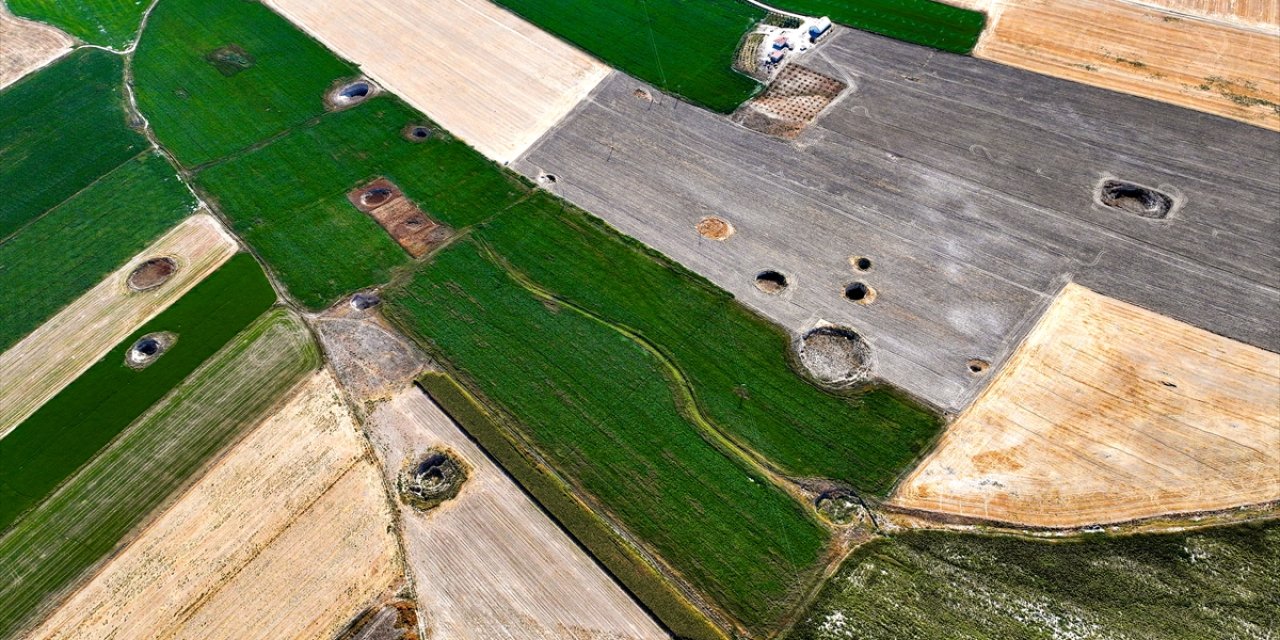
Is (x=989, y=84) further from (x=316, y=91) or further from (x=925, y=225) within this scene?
(x=316, y=91)

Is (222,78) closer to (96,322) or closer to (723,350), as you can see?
(96,322)

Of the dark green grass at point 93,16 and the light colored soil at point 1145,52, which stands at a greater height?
the light colored soil at point 1145,52

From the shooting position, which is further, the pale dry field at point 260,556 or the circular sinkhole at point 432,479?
the circular sinkhole at point 432,479

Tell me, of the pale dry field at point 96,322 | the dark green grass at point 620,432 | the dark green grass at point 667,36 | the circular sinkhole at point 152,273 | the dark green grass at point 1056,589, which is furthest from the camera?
the dark green grass at point 667,36

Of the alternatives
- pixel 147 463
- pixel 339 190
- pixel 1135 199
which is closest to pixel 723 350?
pixel 1135 199

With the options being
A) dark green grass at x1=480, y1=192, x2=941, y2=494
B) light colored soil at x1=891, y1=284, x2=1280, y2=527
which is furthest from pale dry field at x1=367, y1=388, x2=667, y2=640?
light colored soil at x1=891, y1=284, x2=1280, y2=527

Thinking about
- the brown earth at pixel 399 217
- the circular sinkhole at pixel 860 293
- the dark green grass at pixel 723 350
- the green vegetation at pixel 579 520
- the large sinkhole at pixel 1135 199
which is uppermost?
the large sinkhole at pixel 1135 199

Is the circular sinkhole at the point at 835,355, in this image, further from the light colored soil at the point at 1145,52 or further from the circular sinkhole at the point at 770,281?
the light colored soil at the point at 1145,52

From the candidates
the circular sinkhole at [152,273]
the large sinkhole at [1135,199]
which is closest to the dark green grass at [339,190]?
the circular sinkhole at [152,273]
